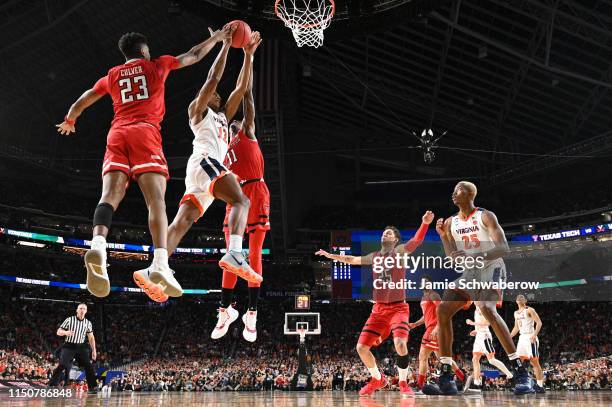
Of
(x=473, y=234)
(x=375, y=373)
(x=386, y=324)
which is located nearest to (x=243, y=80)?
(x=473, y=234)

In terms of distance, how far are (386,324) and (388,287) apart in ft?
1.74

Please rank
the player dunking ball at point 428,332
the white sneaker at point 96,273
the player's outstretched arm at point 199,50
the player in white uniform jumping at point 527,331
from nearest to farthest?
the white sneaker at point 96,273, the player's outstretched arm at point 199,50, the player dunking ball at point 428,332, the player in white uniform jumping at point 527,331

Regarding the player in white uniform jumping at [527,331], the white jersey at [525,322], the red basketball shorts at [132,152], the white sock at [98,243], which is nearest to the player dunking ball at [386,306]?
the red basketball shorts at [132,152]

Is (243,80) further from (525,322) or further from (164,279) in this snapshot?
(525,322)

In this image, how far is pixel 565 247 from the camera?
1258 inches

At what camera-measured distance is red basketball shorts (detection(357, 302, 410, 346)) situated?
7820 mm

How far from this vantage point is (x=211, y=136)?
553 centimetres

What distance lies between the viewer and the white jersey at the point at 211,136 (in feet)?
17.9

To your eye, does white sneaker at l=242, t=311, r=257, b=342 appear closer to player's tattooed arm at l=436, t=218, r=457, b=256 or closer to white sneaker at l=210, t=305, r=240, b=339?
white sneaker at l=210, t=305, r=240, b=339

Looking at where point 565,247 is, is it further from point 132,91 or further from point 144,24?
point 132,91

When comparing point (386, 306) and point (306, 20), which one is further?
point (306, 20)

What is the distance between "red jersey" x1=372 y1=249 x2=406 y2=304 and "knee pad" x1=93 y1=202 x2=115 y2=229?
4.19 meters

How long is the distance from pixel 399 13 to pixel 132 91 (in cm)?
1376

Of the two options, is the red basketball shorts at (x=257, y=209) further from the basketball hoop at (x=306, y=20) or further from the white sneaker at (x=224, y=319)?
the basketball hoop at (x=306, y=20)
